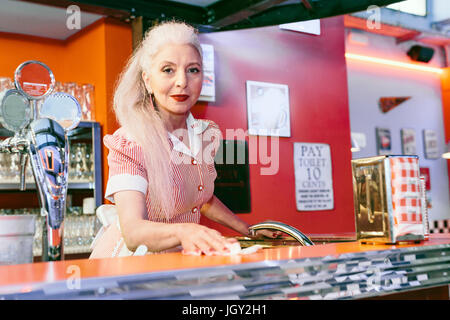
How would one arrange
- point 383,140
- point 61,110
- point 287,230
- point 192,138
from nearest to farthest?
point 61,110
point 287,230
point 192,138
point 383,140

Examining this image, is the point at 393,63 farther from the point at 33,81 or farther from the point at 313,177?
the point at 33,81

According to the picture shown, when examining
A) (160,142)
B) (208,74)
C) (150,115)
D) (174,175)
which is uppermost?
(208,74)

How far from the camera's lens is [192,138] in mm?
1737

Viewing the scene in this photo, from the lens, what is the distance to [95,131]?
3092mm

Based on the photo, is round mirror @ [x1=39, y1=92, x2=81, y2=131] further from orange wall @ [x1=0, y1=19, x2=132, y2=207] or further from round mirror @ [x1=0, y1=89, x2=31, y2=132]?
orange wall @ [x1=0, y1=19, x2=132, y2=207]

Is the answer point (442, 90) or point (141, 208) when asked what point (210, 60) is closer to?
point (141, 208)

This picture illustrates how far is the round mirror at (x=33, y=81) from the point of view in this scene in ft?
3.03

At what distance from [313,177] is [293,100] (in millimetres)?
625

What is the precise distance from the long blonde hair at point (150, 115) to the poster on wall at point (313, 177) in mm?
2226

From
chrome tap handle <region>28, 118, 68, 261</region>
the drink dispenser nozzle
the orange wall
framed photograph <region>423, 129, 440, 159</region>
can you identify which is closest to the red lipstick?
the drink dispenser nozzle

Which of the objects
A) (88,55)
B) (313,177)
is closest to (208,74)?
(88,55)

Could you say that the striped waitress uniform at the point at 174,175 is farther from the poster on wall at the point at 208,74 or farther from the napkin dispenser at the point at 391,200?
the poster on wall at the point at 208,74

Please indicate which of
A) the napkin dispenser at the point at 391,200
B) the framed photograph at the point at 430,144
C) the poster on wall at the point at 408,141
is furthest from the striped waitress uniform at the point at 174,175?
the framed photograph at the point at 430,144

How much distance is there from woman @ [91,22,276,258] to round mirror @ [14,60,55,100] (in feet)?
1.53
